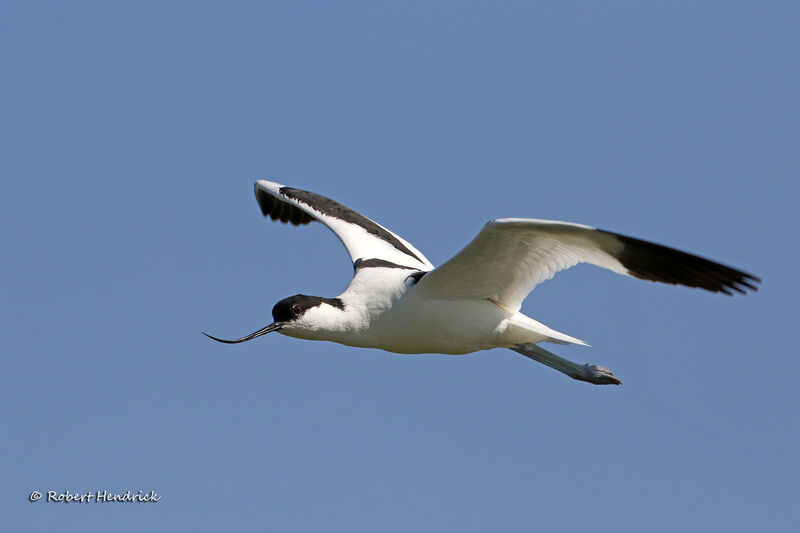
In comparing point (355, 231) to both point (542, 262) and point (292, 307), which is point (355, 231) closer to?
point (292, 307)

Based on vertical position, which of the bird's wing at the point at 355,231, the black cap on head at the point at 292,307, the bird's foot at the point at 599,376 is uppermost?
the bird's wing at the point at 355,231

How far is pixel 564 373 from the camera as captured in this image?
423 inches

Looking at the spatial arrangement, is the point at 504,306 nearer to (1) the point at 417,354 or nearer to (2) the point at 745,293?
(1) the point at 417,354

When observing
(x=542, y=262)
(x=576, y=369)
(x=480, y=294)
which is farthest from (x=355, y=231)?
(x=542, y=262)

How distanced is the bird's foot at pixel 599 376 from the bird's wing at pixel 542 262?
59.0 inches

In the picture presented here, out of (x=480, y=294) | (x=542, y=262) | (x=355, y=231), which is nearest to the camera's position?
(x=542, y=262)

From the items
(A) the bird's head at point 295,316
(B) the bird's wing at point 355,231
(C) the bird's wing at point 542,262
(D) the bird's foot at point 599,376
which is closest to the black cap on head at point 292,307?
(A) the bird's head at point 295,316

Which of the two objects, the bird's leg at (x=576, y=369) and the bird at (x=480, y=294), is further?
the bird's leg at (x=576, y=369)

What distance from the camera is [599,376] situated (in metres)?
10.6

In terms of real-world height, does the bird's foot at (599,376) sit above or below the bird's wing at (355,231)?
below

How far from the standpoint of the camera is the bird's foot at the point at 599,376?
10.7 meters

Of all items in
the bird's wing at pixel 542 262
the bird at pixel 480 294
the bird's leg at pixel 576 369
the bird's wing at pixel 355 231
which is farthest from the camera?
the bird's wing at pixel 355 231

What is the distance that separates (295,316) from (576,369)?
3.34 meters

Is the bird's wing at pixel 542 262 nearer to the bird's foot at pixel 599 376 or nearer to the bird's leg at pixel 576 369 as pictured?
the bird's leg at pixel 576 369
